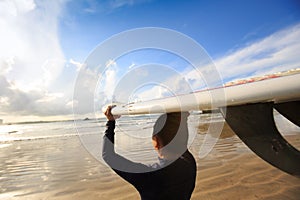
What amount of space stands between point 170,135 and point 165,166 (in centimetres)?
22

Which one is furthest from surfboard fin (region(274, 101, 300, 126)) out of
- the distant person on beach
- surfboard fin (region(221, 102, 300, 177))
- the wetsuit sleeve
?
the wetsuit sleeve

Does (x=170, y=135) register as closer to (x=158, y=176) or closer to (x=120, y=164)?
(x=158, y=176)

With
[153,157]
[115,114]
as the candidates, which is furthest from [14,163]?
[115,114]

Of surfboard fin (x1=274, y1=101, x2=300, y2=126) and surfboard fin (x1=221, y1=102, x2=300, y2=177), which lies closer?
surfboard fin (x1=221, y1=102, x2=300, y2=177)

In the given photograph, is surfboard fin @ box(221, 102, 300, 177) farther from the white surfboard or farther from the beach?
the beach

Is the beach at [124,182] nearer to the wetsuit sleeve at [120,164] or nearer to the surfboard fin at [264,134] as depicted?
the surfboard fin at [264,134]

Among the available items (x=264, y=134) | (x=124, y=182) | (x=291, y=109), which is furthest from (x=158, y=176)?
(x=124, y=182)

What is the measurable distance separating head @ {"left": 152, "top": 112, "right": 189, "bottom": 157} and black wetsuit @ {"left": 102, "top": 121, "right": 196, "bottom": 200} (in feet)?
0.26

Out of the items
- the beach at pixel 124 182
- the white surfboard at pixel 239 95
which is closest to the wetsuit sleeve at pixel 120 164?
the white surfboard at pixel 239 95

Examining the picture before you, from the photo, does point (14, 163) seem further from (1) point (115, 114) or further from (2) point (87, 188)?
(1) point (115, 114)

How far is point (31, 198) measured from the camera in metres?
4.60

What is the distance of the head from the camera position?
1.65m

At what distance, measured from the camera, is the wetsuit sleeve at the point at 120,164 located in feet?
5.20

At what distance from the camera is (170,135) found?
1.67 m
